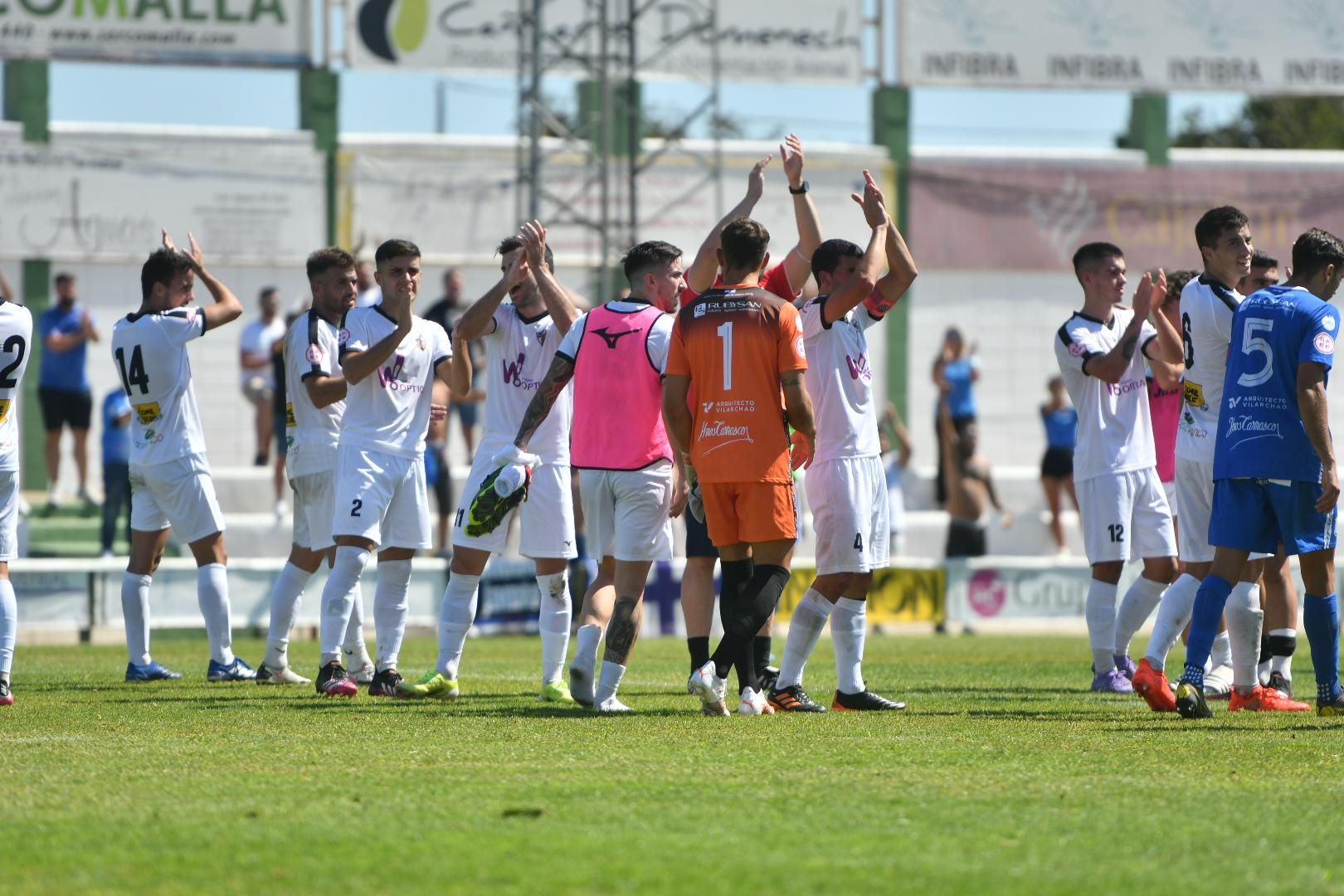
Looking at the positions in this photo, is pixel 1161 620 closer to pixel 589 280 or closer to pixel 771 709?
pixel 771 709

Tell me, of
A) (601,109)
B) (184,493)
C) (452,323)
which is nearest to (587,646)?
(184,493)

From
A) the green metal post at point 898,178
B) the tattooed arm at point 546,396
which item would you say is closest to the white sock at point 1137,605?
the tattooed arm at point 546,396

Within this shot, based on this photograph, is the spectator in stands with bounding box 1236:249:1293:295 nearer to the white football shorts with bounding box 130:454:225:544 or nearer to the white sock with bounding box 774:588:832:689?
the white sock with bounding box 774:588:832:689

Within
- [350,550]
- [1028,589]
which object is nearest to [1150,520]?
[350,550]

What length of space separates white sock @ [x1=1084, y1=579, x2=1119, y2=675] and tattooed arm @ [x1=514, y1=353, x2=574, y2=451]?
143 inches

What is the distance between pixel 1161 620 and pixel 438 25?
72.2 ft

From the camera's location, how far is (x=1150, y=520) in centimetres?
1049

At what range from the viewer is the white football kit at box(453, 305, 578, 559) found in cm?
948

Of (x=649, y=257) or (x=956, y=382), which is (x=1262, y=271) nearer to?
(x=649, y=257)

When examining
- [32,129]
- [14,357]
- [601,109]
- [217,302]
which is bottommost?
[14,357]

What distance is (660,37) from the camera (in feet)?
93.5

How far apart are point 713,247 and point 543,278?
87 cm

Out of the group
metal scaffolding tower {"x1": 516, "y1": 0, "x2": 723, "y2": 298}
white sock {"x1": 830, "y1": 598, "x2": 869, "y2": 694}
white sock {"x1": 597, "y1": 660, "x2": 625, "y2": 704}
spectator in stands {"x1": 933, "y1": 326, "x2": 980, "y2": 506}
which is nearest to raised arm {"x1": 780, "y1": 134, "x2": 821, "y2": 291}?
A: white sock {"x1": 830, "y1": 598, "x2": 869, "y2": 694}

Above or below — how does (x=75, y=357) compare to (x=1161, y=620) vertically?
above
